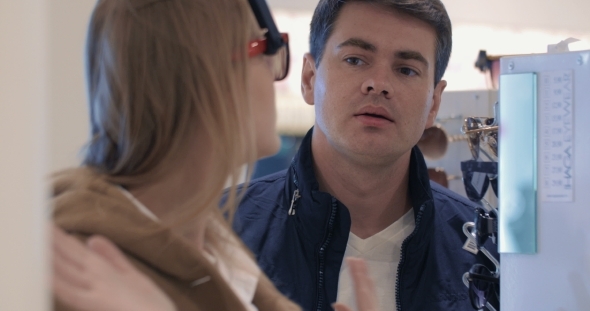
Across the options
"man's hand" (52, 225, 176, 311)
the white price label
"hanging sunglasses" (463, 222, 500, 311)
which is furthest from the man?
"man's hand" (52, 225, 176, 311)

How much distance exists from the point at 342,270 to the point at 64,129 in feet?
1.98

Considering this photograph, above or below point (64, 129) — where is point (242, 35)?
above

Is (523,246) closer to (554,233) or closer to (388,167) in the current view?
(554,233)

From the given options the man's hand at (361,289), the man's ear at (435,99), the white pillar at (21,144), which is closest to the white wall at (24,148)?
the white pillar at (21,144)

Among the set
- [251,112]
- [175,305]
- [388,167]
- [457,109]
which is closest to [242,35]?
[251,112]

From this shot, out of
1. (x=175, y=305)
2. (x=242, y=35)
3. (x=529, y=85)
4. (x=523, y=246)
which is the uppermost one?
(x=242, y=35)

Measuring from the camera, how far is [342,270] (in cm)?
134

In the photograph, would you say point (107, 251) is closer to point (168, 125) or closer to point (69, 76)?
point (168, 125)

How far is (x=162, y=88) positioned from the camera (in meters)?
0.63

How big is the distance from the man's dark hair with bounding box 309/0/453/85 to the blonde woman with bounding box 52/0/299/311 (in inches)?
31.7

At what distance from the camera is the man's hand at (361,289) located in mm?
726

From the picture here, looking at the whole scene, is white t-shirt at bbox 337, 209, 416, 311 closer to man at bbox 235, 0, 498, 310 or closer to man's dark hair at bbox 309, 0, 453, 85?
man at bbox 235, 0, 498, 310

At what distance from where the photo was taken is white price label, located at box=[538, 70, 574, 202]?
1006 millimetres

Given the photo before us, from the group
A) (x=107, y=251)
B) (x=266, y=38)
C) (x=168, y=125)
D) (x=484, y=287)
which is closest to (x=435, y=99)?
(x=484, y=287)
